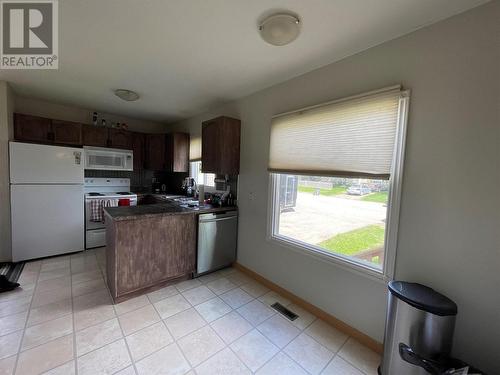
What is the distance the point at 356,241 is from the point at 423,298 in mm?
648

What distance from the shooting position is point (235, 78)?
7.86 feet

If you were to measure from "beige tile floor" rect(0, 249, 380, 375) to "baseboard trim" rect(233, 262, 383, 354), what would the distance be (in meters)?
0.05

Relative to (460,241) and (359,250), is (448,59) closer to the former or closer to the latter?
(460,241)

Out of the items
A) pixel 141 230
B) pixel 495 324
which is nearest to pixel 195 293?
pixel 141 230

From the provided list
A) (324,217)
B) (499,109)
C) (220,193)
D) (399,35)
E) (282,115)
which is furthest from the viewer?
(220,193)

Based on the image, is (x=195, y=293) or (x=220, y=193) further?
(x=220, y=193)

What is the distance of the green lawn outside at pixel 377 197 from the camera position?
5.52 ft

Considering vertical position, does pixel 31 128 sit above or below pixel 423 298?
above

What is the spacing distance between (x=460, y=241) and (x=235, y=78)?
8.05 feet

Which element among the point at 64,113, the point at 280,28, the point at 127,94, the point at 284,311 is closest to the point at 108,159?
the point at 64,113

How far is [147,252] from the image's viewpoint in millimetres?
2314

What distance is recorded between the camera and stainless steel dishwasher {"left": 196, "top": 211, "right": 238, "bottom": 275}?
2.71 meters

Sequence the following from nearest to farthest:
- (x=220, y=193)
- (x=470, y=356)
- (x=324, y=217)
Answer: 1. (x=470, y=356)
2. (x=324, y=217)
3. (x=220, y=193)

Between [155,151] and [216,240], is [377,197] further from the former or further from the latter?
[155,151]
